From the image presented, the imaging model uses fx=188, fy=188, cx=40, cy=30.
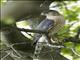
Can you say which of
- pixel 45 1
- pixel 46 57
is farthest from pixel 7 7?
pixel 46 57

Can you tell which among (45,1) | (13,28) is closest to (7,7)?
(13,28)

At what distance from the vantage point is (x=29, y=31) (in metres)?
1.19

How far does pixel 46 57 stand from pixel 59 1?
0.37 meters

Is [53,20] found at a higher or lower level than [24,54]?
higher

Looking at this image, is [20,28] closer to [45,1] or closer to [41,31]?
[41,31]

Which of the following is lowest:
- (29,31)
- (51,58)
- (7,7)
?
(51,58)

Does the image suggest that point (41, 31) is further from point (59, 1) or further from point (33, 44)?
point (59, 1)

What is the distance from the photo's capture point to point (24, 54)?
1.17 m

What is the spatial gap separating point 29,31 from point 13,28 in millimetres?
104

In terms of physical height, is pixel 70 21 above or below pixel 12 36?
above

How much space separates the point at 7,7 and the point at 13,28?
142mm

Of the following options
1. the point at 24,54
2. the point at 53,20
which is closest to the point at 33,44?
the point at 24,54

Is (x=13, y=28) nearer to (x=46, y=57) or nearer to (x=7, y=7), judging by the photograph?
(x=7, y=7)

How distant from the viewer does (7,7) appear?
1207 mm
